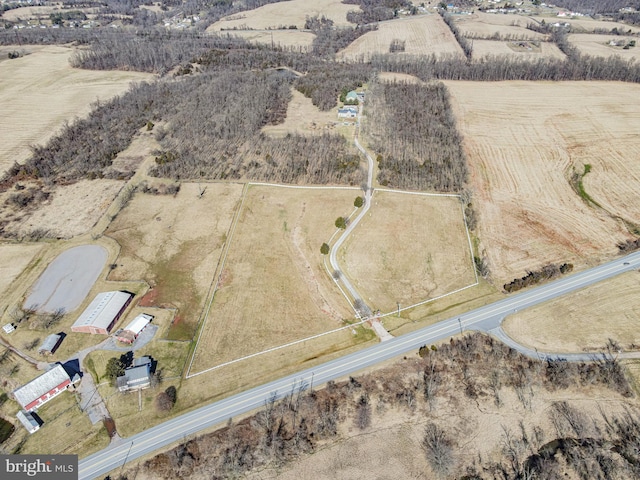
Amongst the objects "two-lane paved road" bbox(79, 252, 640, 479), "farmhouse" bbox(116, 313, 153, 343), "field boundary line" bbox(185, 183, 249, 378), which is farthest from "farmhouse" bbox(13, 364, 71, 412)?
"field boundary line" bbox(185, 183, 249, 378)

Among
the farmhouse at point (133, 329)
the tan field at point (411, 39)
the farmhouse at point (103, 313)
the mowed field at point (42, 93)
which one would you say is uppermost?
the tan field at point (411, 39)

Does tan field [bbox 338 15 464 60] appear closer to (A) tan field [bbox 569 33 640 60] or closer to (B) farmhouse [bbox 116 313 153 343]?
(A) tan field [bbox 569 33 640 60]

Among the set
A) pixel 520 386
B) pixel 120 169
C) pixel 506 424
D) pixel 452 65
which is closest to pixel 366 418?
pixel 506 424

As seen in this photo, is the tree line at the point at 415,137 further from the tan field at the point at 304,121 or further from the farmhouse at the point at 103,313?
the farmhouse at the point at 103,313

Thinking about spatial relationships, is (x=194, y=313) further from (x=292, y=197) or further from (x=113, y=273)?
(x=292, y=197)


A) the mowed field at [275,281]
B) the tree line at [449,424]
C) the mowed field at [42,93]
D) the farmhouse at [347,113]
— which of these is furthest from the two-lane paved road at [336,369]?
the mowed field at [42,93]

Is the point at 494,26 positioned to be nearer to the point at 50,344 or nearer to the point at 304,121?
the point at 304,121
